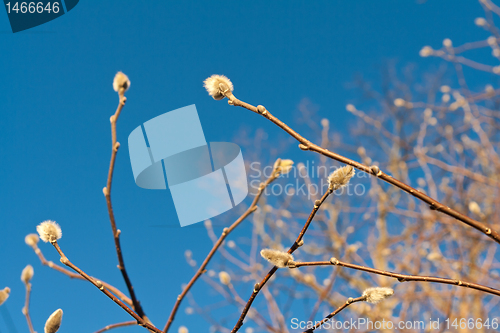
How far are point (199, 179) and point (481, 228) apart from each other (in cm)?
107

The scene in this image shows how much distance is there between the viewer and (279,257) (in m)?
0.79

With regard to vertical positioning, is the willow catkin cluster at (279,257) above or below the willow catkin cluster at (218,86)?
below

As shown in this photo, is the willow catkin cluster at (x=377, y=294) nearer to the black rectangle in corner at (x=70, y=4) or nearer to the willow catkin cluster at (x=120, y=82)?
the willow catkin cluster at (x=120, y=82)

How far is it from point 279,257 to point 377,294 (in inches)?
12.1

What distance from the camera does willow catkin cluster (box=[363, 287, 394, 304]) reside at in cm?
89

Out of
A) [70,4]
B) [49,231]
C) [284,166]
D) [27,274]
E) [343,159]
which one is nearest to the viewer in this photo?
[343,159]

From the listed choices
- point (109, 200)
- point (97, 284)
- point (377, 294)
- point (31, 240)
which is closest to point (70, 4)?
point (31, 240)

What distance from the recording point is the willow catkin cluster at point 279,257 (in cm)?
79

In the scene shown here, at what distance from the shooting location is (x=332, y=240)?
14.0ft

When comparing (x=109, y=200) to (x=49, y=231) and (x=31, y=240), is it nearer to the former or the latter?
(x=49, y=231)

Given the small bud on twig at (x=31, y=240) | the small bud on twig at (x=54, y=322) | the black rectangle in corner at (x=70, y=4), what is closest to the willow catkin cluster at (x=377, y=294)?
the small bud on twig at (x=54, y=322)

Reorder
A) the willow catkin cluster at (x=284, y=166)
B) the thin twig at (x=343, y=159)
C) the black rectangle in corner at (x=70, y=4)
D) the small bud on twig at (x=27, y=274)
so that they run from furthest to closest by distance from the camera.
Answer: the black rectangle in corner at (x=70, y=4), the small bud on twig at (x=27, y=274), the willow catkin cluster at (x=284, y=166), the thin twig at (x=343, y=159)

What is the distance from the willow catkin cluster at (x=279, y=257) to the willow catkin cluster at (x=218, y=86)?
0.39 m

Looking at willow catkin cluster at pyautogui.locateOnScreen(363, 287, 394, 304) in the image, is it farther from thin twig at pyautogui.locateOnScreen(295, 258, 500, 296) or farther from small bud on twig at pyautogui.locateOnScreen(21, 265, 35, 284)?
small bud on twig at pyautogui.locateOnScreen(21, 265, 35, 284)
